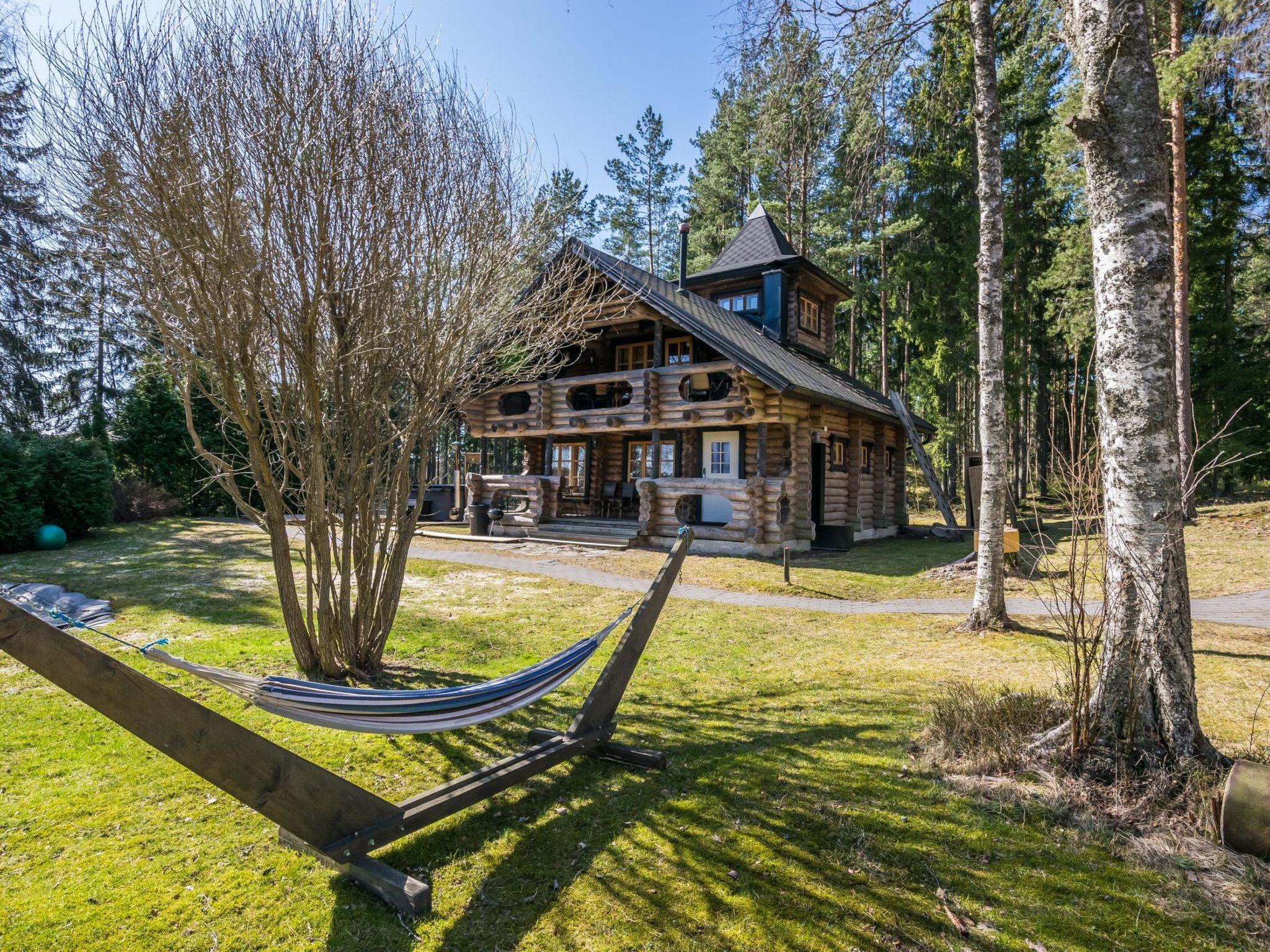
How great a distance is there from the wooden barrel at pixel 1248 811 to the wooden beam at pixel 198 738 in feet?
11.6

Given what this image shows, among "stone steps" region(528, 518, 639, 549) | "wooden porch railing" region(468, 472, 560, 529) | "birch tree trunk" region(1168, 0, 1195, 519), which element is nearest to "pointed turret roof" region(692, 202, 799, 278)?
"wooden porch railing" region(468, 472, 560, 529)

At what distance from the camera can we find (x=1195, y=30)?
623 inches

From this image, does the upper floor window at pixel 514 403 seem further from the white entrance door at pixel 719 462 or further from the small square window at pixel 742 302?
the small square window at pixel 742 302

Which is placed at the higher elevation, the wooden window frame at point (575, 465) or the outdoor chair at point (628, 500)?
the wooden window frame at point (575, 465)

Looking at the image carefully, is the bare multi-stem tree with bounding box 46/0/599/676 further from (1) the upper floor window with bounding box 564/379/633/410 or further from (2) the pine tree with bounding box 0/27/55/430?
(2) the pine tree with bounding box 0/27/55/430

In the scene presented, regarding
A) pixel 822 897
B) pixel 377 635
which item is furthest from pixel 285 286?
pixel 822 897

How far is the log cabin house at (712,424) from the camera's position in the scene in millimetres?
13383

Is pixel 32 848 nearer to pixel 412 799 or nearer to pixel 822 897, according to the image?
pixel 412 799

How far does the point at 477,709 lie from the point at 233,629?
16.0ft

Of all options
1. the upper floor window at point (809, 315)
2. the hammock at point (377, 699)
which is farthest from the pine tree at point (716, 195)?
the hammock at point (377, 699)

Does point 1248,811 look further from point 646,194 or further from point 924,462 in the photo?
point 646,194

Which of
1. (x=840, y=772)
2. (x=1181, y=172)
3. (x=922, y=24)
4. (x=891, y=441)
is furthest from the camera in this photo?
(x=891, y=441)

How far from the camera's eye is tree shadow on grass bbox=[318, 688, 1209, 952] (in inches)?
91.0

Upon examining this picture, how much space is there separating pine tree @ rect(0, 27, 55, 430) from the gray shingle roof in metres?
14.1
